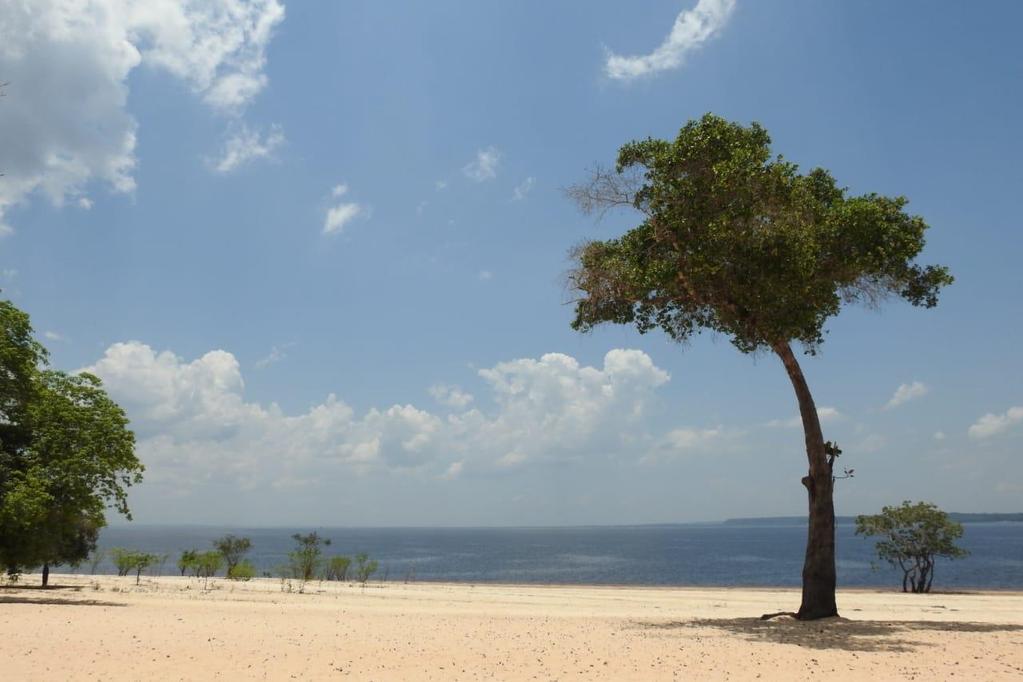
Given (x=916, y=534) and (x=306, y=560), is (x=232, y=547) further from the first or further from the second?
(x=916, y=534)

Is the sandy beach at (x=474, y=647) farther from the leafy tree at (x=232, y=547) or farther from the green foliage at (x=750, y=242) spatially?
the leafy tree at (x=232, y=547)

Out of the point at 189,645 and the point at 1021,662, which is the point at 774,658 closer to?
the point at 1021,662

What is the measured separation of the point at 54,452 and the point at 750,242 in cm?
2292

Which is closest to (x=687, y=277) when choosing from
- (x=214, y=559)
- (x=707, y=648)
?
(x=707, y=648)

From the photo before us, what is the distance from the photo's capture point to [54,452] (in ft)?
Result: 79.7

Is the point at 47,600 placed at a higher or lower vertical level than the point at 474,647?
lower

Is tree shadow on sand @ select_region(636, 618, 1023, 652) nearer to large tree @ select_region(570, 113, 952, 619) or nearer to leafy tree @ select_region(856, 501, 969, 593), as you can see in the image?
large tree @ select_region(570, 113, 952, 619)

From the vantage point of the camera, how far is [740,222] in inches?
689

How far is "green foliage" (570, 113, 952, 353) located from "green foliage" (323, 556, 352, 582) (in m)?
33.6

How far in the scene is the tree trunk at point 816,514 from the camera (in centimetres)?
1827

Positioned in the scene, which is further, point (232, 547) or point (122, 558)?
point (232, 547)

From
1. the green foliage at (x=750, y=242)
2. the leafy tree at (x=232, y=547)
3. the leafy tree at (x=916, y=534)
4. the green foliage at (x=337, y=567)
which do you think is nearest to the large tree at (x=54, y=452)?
the green foliage at (x=750, y=242)

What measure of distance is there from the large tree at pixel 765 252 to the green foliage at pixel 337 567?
3373 centimetres

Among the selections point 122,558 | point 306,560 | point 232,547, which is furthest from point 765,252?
point 232,547
